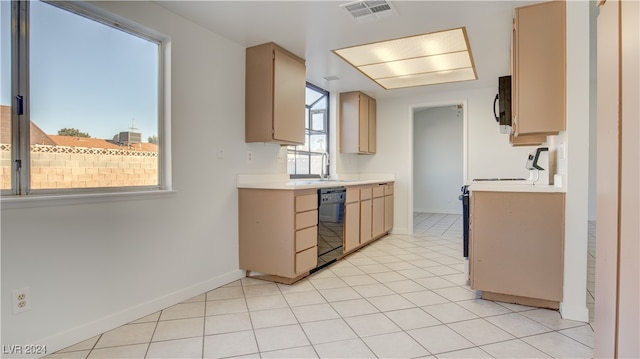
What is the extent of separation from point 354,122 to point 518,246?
3052mm

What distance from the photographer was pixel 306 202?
3.07 metres

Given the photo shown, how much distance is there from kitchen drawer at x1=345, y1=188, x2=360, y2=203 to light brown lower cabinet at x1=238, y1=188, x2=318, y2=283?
2.20 feet

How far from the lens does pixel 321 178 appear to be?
471 cm

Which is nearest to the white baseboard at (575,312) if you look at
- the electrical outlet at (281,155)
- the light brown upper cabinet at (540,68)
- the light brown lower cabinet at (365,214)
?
the light brown upper cabinet at (540,68)

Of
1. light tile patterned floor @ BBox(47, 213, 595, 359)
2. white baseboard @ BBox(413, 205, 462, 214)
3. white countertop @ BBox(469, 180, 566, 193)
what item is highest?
white countertop @ BBox(469, 180, 566, 193)

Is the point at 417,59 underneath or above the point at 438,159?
above

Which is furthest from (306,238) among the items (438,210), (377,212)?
(438,210)

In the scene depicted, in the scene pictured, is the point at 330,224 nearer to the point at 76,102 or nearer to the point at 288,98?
the point at 288,98

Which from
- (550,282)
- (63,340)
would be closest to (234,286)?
(63,340)

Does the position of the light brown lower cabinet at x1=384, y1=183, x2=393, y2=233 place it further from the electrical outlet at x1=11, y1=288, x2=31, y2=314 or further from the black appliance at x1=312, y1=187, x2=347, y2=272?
the electrical outlet at x1=11, y1=288, x2=31, y2=314

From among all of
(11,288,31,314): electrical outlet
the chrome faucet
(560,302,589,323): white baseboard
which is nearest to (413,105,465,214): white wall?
the chrome faucet

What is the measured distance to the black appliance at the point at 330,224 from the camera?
3.32 meters

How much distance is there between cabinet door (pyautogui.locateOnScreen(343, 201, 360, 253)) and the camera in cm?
377

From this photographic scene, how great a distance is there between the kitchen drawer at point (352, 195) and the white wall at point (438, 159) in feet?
14.6
